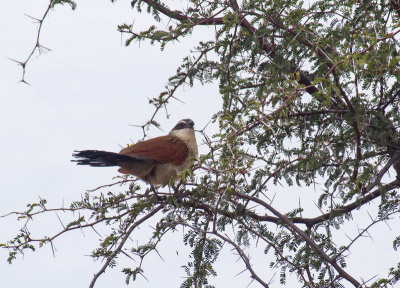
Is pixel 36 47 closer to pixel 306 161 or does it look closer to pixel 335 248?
pixel 306 161

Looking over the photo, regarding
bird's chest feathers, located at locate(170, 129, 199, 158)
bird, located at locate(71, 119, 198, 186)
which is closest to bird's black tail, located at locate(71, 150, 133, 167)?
bird, located at locate(71, 119, 198, 186)

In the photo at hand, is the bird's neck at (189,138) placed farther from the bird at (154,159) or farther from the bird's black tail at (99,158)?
the bird's black tail at (99,158)

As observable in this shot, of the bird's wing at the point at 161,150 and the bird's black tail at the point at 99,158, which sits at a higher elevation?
the bird's wing at the point at 161,150

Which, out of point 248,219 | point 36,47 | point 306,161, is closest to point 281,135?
point 306,161

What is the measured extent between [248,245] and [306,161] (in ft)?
1.93

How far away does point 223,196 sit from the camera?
7.52 ft

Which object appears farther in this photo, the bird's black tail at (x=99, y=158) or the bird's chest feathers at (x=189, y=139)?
the bird's chest feathers at (x=189, y=139)

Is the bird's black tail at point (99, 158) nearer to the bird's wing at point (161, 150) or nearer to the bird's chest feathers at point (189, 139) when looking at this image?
the bird's wing at point (161, 150)

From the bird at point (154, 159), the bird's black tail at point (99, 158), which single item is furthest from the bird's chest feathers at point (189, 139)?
the bird's black tail at point (99, 158)

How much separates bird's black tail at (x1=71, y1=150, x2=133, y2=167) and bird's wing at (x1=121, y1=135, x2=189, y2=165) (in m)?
0.15

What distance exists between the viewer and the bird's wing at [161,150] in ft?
12.0

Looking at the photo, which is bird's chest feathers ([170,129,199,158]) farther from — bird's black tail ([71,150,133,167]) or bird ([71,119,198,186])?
bird's black tail ([71,150,133,167])

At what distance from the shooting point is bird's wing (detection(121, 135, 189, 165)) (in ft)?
12.0

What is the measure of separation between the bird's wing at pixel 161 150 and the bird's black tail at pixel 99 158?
0.49ft
